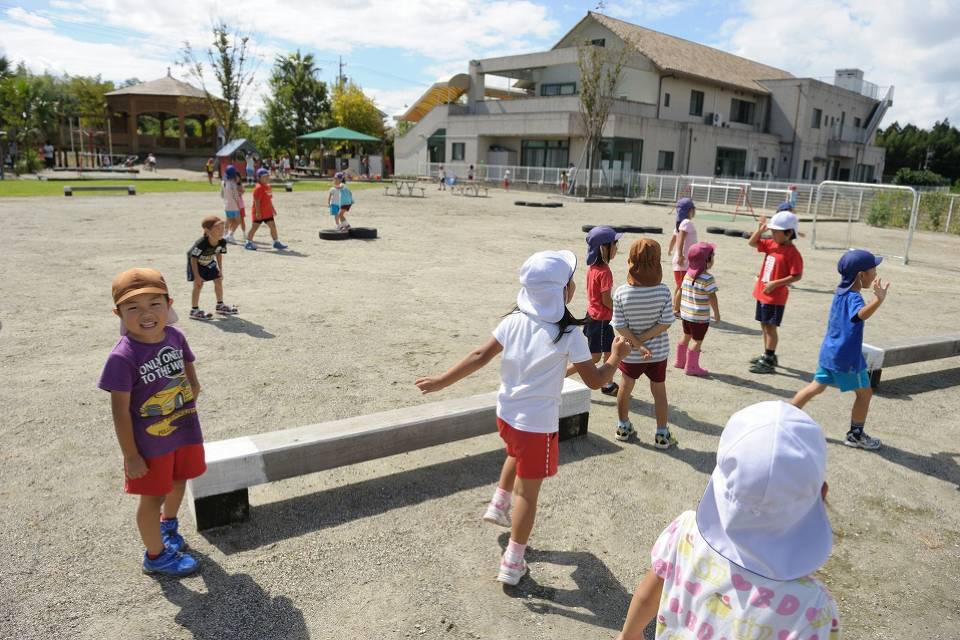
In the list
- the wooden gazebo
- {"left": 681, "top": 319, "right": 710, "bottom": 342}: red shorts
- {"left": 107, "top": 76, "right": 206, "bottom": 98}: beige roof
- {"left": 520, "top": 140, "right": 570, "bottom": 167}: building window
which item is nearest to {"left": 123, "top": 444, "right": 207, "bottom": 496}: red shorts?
{"left": 681, "top": 319, "right": 710, "bottom": 342}: red shorts

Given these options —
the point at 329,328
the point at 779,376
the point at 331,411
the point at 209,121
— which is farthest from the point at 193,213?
the point at 209,121

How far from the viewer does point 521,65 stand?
48031mm

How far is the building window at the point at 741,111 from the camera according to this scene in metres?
50.8

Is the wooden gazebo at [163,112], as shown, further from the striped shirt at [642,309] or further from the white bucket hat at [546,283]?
the white bucket hat at [546,283]

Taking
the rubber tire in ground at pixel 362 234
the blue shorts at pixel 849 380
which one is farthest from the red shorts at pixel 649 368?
the rubber tire in ground at pixel 362 234

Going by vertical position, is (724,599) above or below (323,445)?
above

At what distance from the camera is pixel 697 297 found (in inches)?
257

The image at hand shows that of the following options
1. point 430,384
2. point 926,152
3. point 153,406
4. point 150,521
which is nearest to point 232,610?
point 150,521

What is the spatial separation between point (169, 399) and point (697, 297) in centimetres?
506

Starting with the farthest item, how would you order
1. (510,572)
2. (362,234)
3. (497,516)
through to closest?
1. (362,234)
2. (497,516)
3. (510,572)

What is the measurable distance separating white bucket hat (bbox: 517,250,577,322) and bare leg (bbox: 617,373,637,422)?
2022mm

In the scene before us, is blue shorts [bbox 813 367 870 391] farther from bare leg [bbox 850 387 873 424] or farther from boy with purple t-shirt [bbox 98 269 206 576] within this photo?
boy with purple t-shirt [bbox 98 269 206 576]

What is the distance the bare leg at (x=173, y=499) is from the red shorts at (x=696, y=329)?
200 inches

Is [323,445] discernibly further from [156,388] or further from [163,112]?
[163,112]
